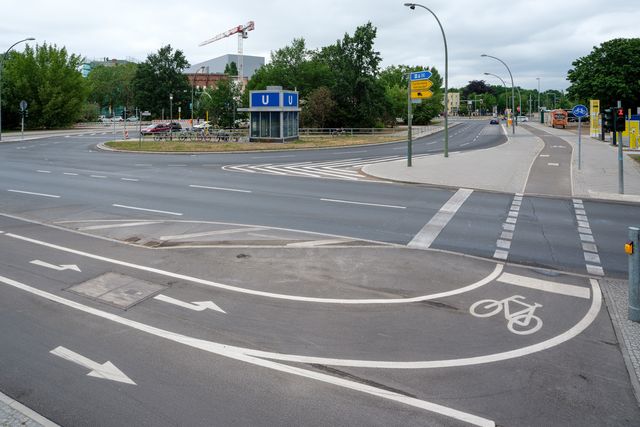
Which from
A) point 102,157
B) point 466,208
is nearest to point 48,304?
point 466,208

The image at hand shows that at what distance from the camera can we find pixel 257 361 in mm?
5453

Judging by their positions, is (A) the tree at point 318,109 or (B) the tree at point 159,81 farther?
(B) the tree at point 159,81

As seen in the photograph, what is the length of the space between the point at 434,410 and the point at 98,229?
9785 millimetres

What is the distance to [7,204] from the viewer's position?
1545 cm

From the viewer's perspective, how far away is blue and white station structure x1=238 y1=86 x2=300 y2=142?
4284 centimetres

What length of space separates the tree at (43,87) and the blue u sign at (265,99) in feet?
121

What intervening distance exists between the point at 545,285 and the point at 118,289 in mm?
6681

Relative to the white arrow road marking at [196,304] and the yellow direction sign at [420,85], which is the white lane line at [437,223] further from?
the yellow direction sign at [420,85]

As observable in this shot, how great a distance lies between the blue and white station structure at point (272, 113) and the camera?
141 feet

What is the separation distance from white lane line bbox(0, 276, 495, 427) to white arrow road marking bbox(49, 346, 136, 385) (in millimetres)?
829

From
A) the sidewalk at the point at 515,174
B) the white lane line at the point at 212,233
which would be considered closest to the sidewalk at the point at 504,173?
the sidewalk at the point at 515,174

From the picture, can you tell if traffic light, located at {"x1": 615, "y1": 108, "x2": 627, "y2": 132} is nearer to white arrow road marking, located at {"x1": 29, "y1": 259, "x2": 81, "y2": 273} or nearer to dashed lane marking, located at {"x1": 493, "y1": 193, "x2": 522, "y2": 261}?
dashed lane marking, located at {"x1": 493, "y1": 193, "x2": 522, "y2": 261}

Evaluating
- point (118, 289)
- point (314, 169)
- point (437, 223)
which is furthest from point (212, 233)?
point (314, 169)

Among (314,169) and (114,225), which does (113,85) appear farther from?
(114,225)
